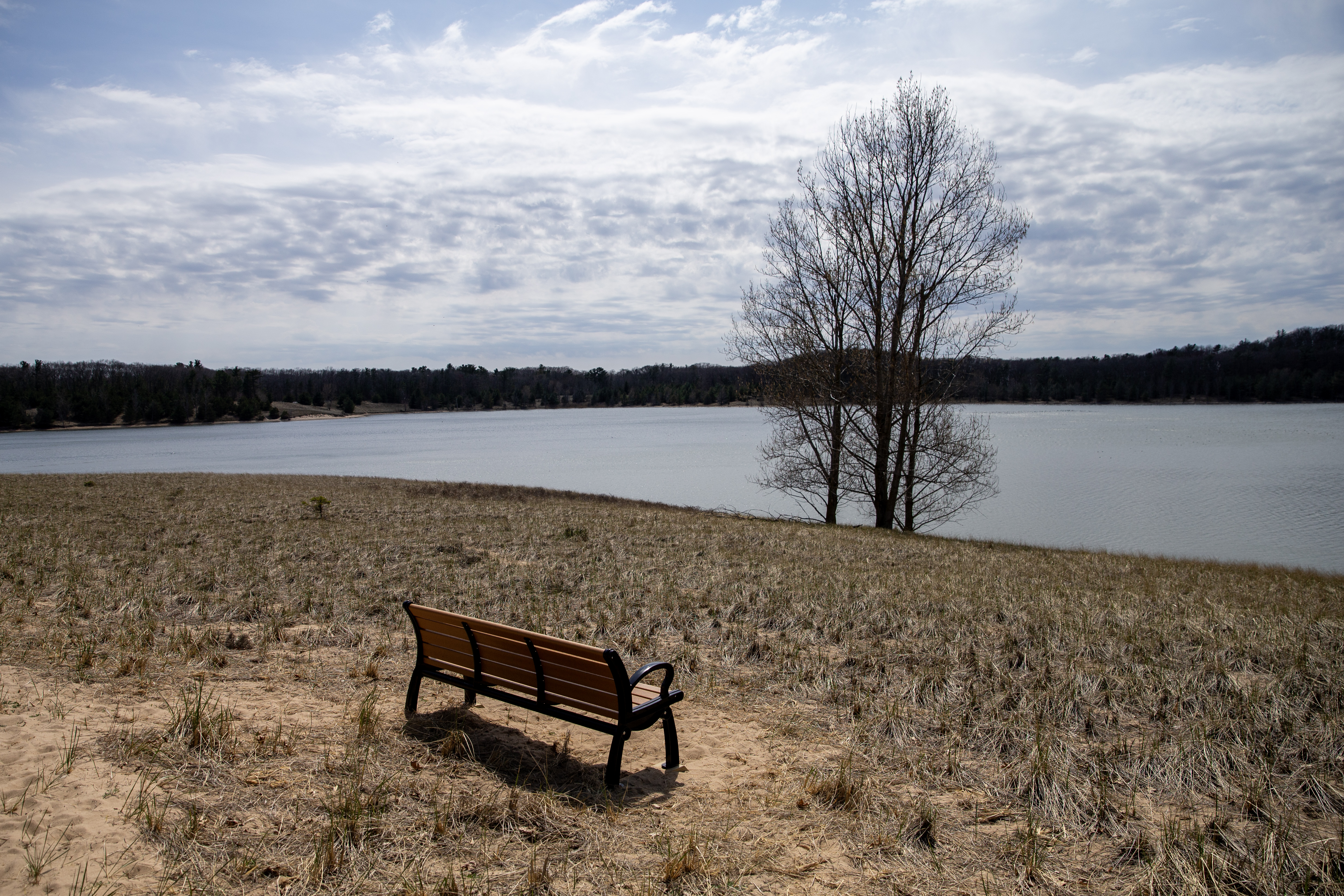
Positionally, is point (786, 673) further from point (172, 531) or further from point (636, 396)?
point (636, 396)

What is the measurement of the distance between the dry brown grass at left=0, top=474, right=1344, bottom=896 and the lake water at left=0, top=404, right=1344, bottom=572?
13791mm

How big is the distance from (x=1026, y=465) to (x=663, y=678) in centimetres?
4048

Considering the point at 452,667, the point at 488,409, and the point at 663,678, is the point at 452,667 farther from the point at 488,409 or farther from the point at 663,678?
the point at 488,409

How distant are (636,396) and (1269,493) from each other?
495 ft

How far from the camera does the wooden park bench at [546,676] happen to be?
451cm

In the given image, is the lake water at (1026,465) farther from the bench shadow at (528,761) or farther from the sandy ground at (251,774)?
the bench shadow at (528,761)

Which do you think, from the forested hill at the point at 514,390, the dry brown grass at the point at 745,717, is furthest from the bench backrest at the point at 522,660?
the forested hill at the point at 514,390

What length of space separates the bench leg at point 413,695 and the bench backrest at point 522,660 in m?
0.12

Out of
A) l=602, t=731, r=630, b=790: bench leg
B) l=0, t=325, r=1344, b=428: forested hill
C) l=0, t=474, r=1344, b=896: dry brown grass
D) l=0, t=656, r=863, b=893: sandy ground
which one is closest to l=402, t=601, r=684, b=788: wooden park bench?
l=602, t=731, r=630, b=790: bench leg

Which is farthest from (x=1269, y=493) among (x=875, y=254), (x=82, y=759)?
(x=82, y=759)

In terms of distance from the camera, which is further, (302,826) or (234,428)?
(234,428)

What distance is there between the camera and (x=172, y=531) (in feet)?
44.9

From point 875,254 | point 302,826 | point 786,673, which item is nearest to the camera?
point 302,826

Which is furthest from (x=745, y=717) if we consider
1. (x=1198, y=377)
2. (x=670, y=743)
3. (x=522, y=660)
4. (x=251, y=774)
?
(x=1198, y=377)
